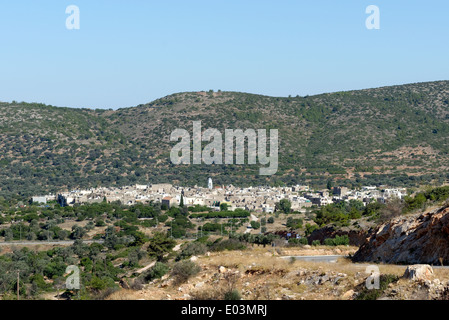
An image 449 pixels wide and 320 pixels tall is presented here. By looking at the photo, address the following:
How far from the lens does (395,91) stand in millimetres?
116250

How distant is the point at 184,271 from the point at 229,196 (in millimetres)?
57903

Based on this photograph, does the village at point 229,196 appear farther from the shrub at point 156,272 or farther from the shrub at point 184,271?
the shrub at point 184,271

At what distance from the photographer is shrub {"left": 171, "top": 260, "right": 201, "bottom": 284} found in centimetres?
1473

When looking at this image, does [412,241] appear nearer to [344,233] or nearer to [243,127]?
[344,233]

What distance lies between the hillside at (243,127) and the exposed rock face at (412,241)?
60.5 m

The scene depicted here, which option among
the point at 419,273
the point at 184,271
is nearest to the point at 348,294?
the point at 419,273

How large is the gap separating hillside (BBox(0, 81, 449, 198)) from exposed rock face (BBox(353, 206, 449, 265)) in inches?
2384

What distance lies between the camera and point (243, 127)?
328ft

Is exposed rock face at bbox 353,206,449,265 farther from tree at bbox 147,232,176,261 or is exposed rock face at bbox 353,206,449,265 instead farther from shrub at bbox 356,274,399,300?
tree at bbox 147,232,176,261

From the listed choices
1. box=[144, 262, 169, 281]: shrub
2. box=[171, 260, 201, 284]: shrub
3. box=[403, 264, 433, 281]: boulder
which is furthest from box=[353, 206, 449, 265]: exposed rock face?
box=[144, 262, 169, 281]: shrub

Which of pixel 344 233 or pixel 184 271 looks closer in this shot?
pixel 184 271

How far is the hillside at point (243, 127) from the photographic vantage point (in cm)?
8912

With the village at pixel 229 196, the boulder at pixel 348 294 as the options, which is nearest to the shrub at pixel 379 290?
the boulder at pixel 348 294
